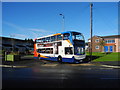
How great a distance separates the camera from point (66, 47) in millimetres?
17297

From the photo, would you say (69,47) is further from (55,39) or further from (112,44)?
(112,44)

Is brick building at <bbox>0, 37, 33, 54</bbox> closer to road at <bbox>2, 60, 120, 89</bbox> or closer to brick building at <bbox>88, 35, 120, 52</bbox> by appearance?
brick building at <bbox>88, 35, 120, 52</bbox>

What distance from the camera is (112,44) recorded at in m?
54.0

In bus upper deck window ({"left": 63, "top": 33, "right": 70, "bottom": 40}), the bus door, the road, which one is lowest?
the road

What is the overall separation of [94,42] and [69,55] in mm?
43566

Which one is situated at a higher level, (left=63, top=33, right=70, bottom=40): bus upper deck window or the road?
(left=63, top=33, right=70, bottom=40): bus upper deck window

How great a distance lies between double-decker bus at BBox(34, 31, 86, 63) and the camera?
1680 cm

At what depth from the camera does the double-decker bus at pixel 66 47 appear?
1680 centimetres

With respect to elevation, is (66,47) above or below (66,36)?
below

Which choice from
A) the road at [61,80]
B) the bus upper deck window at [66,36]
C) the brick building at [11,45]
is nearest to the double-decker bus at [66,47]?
the bus upper deck window at [66,36]

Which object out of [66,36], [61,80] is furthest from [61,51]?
[61,80]

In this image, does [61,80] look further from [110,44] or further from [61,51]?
[110,44]

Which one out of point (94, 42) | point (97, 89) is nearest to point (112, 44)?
point (94, 42)

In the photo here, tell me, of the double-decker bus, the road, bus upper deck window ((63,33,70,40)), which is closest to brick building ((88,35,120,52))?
the double-decker bus
